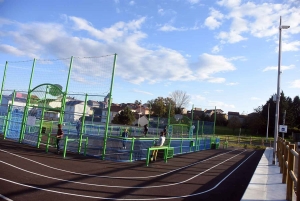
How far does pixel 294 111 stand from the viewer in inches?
2584

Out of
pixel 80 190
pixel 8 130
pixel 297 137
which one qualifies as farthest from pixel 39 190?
pixel 297 137

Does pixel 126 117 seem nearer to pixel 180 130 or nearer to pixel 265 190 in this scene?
pixel 180 130

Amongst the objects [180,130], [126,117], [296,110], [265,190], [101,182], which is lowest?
[101,182]

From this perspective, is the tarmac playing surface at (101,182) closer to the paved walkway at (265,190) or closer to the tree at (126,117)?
the paved walkway at (265,190)

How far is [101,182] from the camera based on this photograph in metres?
8.22

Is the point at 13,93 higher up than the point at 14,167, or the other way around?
the point at 13,93

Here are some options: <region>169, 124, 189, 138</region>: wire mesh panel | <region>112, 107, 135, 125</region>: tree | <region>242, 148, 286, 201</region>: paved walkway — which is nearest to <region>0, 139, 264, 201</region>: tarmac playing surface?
<region>242, 148, 286, 201</region>: paved walkway

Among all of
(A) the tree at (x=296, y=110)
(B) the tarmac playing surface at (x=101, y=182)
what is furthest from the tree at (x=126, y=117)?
(A) the tree at (x=296, y=110)

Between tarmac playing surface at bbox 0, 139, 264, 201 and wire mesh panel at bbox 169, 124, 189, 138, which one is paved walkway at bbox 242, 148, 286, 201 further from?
wire mesh panel at bbox 169, 124, 189, 138

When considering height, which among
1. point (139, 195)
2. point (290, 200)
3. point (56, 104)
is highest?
point (56, 104)

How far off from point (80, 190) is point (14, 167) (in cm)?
353

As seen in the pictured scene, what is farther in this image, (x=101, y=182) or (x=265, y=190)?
(x=101, y=182)

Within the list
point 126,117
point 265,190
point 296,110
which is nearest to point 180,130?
point 265,190

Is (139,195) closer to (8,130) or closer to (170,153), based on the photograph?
(170,153)
